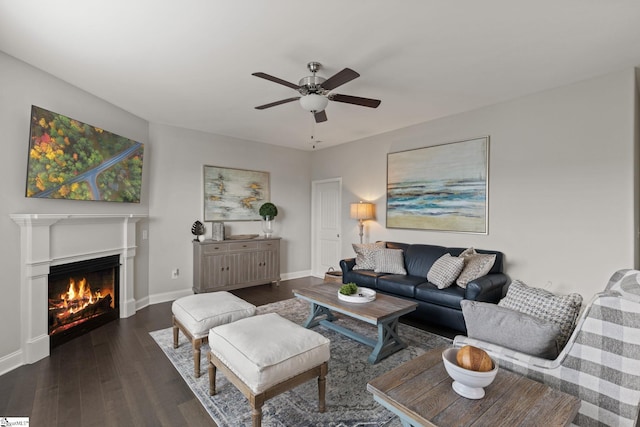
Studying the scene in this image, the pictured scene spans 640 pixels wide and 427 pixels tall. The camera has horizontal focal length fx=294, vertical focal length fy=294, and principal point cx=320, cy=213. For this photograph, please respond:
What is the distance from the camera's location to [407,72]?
9.39ft

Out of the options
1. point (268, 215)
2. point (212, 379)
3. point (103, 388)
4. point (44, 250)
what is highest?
point (268, 215)

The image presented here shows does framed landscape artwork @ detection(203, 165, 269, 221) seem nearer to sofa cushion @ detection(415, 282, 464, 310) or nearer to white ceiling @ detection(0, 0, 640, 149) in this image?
white ceiling @ detection(0, 0, 640, 149)

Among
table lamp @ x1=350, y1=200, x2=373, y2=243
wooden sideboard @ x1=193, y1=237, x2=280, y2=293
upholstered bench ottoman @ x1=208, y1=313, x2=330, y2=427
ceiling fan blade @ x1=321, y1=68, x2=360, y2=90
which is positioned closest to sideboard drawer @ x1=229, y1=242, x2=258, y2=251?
wooden sideboard @ x1=193, y1=237, x2=280, y2=293

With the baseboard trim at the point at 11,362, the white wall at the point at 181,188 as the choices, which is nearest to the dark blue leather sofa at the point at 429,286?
the white wall at the point at 181,188

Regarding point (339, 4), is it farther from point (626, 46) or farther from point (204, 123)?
point (204, 123)

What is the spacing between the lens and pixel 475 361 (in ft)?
A: 4.16

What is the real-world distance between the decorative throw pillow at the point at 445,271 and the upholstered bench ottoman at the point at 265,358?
2.04 meters

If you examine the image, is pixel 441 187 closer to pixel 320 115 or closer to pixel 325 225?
pixel 320 115

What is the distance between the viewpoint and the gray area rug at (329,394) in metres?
1.94

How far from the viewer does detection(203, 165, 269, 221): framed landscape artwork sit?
16.4 ft

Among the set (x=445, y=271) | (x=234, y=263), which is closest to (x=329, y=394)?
(x=445, y=271)

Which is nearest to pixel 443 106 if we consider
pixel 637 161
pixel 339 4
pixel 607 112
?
pixel 607 112

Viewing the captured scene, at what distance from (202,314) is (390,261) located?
269cm

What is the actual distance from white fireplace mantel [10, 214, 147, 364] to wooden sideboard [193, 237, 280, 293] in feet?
4.07
